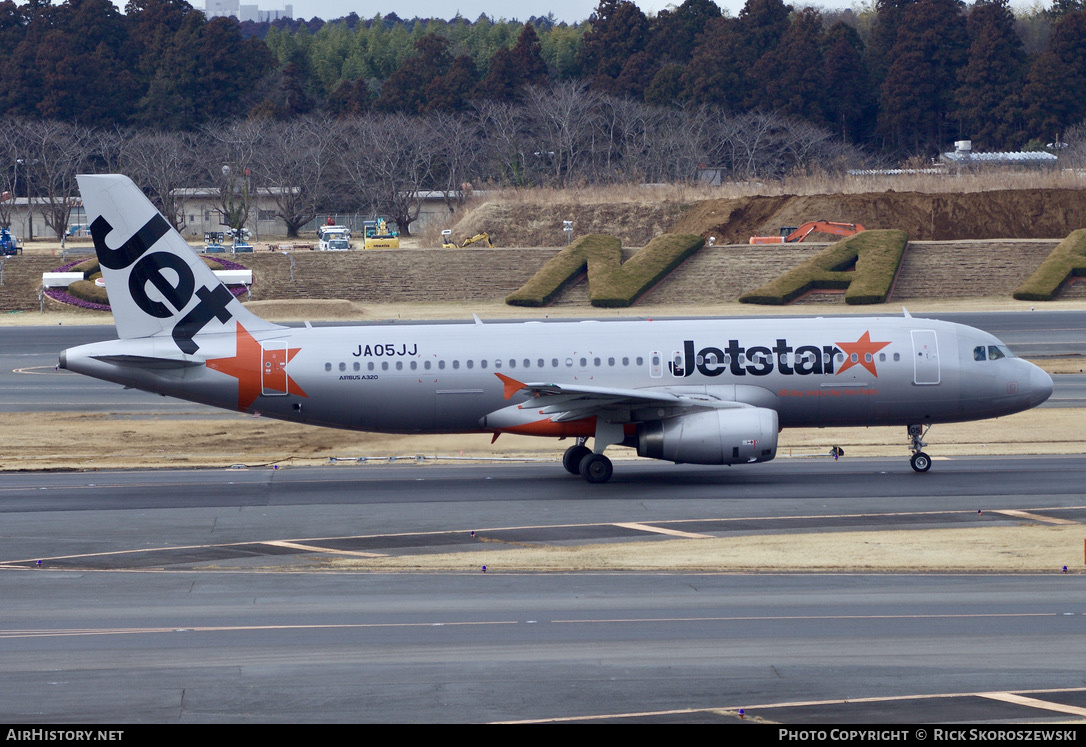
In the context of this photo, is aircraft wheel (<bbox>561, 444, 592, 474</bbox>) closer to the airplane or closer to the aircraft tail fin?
the airplane

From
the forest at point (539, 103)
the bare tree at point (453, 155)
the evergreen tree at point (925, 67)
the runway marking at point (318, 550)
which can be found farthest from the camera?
the evergreen tree at point (925, 67)

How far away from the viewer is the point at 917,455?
34.3 m

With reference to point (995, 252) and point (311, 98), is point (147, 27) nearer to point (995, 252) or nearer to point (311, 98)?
point (311, 98)

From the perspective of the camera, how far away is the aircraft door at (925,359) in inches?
1330

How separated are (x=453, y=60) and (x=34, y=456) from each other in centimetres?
15370

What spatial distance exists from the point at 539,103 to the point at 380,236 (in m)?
41.0

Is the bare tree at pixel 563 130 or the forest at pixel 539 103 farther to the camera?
the bare tree at pixel 563 130

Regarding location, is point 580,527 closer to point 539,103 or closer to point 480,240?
point 480,240

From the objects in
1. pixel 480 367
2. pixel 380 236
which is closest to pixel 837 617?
pixel 480 367

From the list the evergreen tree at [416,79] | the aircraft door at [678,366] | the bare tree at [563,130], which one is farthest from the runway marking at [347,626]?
the evergreen tree at [416,79]

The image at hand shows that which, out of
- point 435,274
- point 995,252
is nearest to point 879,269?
point 995,252

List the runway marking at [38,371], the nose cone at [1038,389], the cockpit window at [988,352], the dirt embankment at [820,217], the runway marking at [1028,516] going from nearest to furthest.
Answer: the runway marking at [1028,516], the nose cone at [1038,389], the cockpit window at [988,352], the runway marking at [38,371], the dirt embankment at [820,217]

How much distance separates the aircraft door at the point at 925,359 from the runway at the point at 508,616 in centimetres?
282

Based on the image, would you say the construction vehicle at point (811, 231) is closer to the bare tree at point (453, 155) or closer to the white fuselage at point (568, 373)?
the bare tree at point (453, 155)
